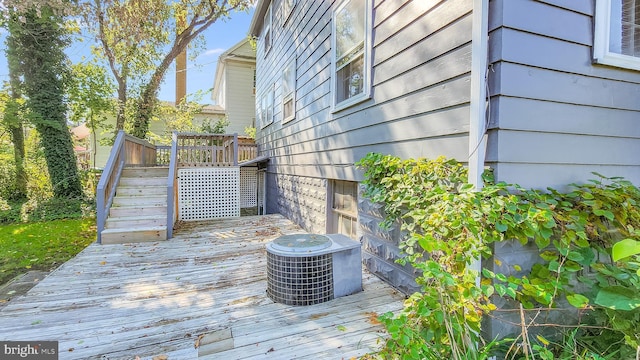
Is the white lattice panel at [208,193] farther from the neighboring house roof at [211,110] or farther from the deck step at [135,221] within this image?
the neighboring house roof at [211,110]

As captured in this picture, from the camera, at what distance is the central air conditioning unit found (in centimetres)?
267

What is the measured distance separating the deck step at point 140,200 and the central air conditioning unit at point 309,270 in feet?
13.5

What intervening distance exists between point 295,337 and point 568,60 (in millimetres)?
2883

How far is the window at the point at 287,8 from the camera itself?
659 centimetres

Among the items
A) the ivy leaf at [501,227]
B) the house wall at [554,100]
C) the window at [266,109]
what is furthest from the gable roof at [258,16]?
the ivy leaf at [501,227]

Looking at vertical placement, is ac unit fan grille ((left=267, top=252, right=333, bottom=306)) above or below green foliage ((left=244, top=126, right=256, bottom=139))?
below

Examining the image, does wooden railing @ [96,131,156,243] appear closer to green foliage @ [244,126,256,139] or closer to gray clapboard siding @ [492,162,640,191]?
gray clapboard siding @ [492,162,640,191]

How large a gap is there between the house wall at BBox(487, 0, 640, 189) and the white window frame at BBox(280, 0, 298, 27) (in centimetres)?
549

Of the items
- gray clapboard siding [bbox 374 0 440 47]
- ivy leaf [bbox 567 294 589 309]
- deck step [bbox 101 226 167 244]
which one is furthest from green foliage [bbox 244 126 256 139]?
ivy leaf [bbox 567 294 589 309]

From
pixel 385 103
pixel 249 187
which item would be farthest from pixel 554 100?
pixel 249 187

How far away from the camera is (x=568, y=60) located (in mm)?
2121

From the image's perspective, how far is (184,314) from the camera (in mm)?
2557

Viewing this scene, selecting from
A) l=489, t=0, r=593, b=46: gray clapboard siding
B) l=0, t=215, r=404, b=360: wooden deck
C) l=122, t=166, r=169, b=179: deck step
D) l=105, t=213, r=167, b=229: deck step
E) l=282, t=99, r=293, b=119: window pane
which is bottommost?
l=0, t=215, r=404, b=360: wooden deck

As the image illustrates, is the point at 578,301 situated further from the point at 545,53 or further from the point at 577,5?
the point at 577,5
